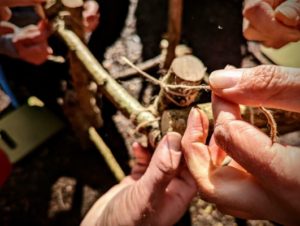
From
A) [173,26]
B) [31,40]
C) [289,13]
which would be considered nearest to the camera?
[289,13]

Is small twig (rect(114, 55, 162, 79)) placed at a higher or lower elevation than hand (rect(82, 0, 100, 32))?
lower

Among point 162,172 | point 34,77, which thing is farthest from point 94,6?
point 162,172

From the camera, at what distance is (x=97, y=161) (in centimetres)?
344

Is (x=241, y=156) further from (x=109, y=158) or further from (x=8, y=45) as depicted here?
(x=8, y=45)

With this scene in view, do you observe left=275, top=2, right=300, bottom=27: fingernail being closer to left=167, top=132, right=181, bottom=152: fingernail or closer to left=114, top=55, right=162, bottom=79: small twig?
left=167, top=132, right=181, bottom=152: fingernail

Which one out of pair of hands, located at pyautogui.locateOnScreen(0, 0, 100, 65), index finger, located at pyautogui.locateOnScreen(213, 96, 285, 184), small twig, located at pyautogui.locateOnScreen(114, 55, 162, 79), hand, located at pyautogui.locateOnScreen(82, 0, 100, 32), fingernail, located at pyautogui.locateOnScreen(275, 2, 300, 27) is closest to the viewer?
index finger, located at pyautogui.locateOnScreen(213, 96, 285, 184)

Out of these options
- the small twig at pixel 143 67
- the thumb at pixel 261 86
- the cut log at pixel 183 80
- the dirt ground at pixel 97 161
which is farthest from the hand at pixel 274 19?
the small twig at pixel 143 67

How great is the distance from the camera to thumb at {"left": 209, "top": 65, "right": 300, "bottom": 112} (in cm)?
114

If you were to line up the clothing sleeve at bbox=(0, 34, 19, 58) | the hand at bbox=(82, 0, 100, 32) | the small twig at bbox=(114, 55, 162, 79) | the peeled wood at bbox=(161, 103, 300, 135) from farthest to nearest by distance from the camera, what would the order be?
the small twig at bbox=(114, 55, 162, 79) < the hand at bbox=(82, 0, 100, 32) < the clothing sleeve at bbox=(0, 34, 19, 58) < the peeled wood at bbox=(161, 103, 300, 135)

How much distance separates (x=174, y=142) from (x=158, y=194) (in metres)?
0.30

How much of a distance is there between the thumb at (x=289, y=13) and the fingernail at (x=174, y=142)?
3.63 feet

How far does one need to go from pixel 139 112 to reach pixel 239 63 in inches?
111

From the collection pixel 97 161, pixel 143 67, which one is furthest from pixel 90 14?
pixel 97 161

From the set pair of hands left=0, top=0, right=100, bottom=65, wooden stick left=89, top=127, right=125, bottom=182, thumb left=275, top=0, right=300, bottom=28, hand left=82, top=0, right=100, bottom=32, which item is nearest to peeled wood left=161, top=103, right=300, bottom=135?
thumb left=275, top=0, right=300, bottom=28
